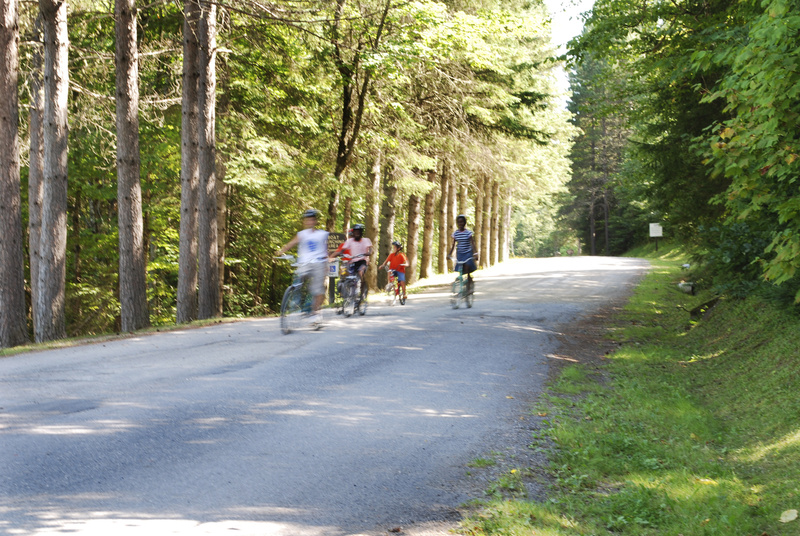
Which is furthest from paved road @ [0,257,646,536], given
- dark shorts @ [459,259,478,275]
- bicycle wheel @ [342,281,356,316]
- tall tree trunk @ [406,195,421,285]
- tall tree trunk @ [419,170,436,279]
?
tall tree trunk @ [419,170,436,279]

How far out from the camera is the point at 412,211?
30688 millimetres

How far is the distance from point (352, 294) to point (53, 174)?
750cm

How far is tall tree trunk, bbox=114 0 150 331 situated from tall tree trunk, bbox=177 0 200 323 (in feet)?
5.73

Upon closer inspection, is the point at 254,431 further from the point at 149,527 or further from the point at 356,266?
the point at 356,266

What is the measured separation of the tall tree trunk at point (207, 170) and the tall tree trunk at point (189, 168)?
18cm

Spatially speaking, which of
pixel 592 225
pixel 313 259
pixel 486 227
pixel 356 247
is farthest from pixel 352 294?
pixel 592 225

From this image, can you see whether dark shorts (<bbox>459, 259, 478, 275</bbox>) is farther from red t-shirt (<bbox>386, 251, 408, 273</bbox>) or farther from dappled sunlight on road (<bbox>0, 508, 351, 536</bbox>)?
dappled sunlight on road (<bbox>0, 508, 351, 536</bbox>)

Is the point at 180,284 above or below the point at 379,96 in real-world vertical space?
below

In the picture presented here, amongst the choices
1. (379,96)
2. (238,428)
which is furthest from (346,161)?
(238,428)

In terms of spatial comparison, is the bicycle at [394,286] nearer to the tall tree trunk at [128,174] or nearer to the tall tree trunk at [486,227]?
the tall tree trunk at [128,174]

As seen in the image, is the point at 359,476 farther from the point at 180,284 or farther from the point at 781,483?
the point at 180,284

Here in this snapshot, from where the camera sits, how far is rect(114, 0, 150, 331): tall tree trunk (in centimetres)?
1557

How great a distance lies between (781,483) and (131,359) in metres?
8.24

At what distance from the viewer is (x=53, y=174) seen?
1553cm
